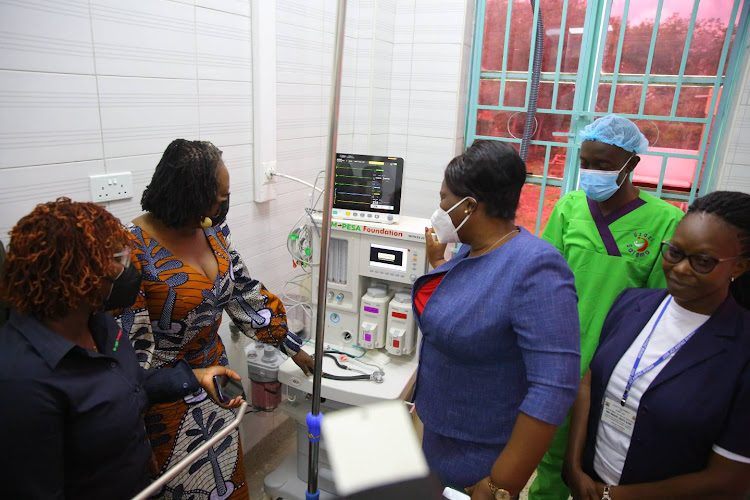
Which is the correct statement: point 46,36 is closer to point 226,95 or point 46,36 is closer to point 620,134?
point 226,95

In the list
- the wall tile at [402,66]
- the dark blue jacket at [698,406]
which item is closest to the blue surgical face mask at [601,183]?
the dark blue jacket at [698,406]

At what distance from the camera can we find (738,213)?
1023mm

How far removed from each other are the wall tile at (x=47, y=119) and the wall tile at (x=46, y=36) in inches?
1.1

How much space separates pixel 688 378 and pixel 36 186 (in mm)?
1643

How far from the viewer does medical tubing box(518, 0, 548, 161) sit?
9.26 feet

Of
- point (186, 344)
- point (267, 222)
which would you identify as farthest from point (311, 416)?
point (267, 222)

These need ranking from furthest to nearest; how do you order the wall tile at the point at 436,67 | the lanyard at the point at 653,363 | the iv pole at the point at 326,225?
1. the wall tile at the point at 436,67
2. the lanyard at the point at 653,363
3. the iv pole at the point at 326,225

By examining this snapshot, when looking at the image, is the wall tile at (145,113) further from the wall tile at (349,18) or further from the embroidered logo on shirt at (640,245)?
the embroidered logo on shirt at (640,245)

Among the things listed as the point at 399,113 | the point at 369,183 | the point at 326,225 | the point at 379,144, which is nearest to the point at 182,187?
the point at 326,225

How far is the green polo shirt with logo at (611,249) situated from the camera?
4.84 ft

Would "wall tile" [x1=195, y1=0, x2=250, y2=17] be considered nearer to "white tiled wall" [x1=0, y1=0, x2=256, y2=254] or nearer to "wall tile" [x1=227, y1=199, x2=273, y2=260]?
"white tiled wall" [x1=0, y1=0, x2=256, y2=254]

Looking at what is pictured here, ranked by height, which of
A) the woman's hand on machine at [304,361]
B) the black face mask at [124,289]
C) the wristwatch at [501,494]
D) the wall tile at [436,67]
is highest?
the wall tile at [436,67]

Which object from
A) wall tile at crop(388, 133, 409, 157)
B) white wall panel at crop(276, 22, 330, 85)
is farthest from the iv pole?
wall tile at crop(388, 133, 409, 157)

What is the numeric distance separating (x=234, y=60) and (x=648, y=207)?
1561 mm
